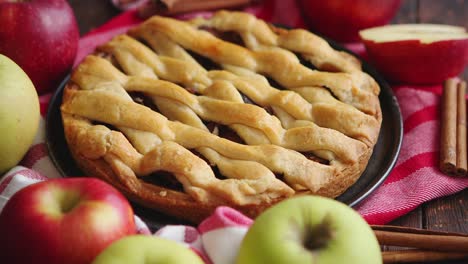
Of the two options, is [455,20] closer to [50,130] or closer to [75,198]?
[50,130]

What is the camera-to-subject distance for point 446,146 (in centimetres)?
149

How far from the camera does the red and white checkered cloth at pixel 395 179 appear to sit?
1127 millimetres

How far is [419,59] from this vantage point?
166 cm

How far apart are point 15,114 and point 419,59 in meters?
0.95

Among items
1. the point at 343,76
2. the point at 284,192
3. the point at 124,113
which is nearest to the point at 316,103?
the point at 343,76

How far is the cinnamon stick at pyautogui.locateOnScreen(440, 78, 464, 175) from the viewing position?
1.45 metres

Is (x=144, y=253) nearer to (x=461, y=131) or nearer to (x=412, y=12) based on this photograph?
(x=461, y=131)

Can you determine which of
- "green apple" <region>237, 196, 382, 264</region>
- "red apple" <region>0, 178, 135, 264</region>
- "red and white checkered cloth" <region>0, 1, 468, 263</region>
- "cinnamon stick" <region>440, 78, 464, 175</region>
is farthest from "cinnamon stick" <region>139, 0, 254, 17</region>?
"green apple" <region>237, 196, 382, 264</region>

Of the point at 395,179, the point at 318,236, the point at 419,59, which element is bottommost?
the point at 395,179

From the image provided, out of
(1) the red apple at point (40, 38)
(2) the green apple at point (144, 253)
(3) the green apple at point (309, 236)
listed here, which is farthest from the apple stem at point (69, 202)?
(1) the red apple at point (40, 38)

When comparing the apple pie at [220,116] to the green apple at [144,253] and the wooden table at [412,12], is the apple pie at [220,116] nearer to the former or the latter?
the green apple at [144,253]

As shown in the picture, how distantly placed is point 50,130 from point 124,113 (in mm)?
204

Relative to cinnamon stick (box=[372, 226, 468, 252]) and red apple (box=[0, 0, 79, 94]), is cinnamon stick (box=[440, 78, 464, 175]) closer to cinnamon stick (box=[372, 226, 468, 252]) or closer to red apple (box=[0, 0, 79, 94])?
cinnamon stick (box=[372, 226, 468, 252])

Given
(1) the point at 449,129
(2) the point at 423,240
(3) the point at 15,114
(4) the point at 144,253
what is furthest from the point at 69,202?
(1) the point at 449,129
